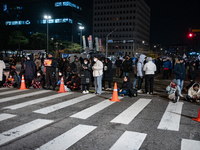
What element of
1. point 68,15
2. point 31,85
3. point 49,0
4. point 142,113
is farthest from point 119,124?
point 49,0

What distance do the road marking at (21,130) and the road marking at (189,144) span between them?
340 centimetres

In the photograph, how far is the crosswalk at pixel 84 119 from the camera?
176 inches

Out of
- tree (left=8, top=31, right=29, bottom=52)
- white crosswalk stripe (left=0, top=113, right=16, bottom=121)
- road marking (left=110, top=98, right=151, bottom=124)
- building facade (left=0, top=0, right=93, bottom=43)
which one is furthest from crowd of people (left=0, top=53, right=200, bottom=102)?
building facade (left=0, top=0, right=93, bottom=43)

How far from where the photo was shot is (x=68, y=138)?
471 centimetres

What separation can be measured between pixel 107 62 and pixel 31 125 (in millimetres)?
7430

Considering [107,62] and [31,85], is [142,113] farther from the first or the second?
[31,85]

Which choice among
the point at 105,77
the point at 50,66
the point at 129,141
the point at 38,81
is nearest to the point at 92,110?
the point at 129,141

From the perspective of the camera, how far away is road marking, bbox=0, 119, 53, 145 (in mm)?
4684

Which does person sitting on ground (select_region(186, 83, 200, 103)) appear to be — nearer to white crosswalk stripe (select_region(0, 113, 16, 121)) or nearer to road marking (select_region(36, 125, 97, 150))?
road marking (select_region(36, 125, 97, 150))

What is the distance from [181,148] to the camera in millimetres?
4234

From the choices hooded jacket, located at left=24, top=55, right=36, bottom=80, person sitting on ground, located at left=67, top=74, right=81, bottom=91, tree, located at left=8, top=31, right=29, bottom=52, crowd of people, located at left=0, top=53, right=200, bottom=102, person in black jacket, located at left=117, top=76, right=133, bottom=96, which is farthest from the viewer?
tree, located at left=8, top=31, right=29, bottom=52

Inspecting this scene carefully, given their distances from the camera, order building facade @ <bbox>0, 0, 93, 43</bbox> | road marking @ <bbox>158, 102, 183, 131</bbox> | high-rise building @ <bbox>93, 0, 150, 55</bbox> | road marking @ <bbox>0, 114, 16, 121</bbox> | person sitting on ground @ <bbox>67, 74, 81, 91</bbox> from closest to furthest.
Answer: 1. road marking @ <bbox>158, 102, 183, 131</bbox>
2. road marking @ <bbox>0, 114, 16, 121</bbox>
3. person sitting on ground @ <bbox>67, 74, 81, 91</bbox>
4. building facade @ <bbox>0, 0, 93, 43</bbox>
5. high-rise building @ <bbox>93, 0, 150, 55</bbox>

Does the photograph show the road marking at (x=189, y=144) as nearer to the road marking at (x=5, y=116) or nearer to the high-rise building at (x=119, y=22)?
the road marking at (x=5, y=116)

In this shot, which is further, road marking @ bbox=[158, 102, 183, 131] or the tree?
the tree
